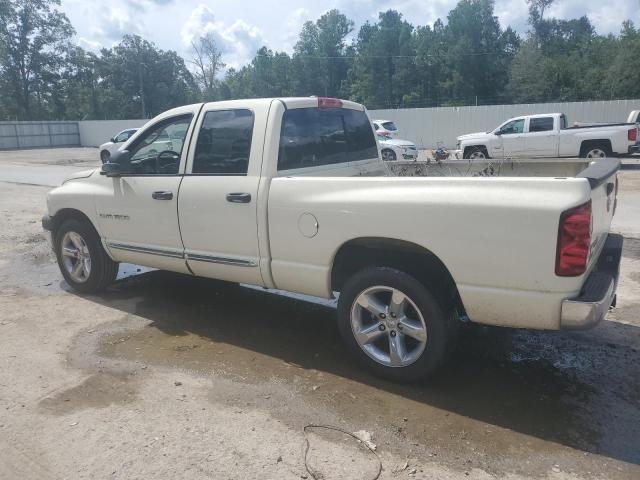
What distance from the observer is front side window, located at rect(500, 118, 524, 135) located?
60.4 feet

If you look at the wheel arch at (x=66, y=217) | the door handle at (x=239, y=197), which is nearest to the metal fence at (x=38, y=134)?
the wheel arch at (x=66, y=217)

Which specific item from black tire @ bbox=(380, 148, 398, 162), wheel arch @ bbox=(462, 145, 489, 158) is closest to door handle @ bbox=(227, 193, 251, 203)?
black tire @ bbox=(380, 148, 398, 162)

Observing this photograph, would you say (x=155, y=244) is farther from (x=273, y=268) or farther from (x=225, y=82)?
(x=225, y=82)

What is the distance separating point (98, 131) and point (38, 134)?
533cm

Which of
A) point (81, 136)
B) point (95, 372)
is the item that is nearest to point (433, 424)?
point (95, 372)

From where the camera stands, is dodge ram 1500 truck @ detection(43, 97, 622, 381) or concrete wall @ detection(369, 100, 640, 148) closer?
dodge ram 1500 truck @ detection(43, 97, 622, 381)

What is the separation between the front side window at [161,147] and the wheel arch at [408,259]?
6.38 ft

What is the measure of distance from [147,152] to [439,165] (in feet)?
A: 9.53

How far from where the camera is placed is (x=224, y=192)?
171 inches

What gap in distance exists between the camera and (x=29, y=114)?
6562cm

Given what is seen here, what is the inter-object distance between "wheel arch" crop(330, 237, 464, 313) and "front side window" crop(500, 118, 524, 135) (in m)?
16.2

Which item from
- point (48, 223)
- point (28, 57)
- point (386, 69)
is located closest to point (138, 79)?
point (28, 57)

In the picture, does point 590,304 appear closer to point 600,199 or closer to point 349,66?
point 600,199

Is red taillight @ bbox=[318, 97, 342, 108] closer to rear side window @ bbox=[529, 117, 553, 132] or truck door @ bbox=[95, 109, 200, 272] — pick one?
truck door @ bbox=[95, 109, 200, 272]
